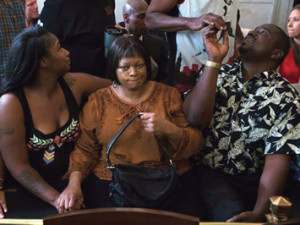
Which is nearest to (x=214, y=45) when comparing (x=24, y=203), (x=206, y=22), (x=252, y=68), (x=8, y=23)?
(x=206, y=22)

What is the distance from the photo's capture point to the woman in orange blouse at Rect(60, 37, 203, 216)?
4.82ft

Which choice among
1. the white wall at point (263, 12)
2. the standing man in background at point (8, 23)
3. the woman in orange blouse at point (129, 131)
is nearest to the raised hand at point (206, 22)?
the woman in orange blouse at point (129, 131)

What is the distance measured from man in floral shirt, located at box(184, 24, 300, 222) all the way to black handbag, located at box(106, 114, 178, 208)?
24 cm

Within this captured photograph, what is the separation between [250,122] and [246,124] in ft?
0.06

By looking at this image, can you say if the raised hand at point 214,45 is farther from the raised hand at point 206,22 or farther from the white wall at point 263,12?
the white wall at point 263,12

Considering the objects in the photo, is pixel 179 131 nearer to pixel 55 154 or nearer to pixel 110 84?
pixel 110 84

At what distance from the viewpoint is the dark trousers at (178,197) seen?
1.44 metres

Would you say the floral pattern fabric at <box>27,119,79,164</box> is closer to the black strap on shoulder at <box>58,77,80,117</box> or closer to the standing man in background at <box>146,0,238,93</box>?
the black strap on shoulder at <box>58,77,80,117</box>

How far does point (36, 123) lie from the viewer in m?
1.47

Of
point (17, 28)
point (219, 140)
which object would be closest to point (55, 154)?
point (219, 140)

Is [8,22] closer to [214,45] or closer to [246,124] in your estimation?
[214,45]

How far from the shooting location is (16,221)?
37.8 inches

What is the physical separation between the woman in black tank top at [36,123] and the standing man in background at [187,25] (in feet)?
1.61

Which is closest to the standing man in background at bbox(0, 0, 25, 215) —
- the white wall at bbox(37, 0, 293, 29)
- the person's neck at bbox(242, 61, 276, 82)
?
the person's neck at bbox(242, 61, 276, 82)
